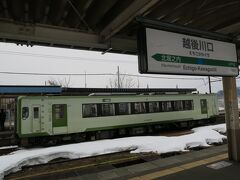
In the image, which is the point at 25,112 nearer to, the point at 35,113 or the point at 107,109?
the point at 35,113

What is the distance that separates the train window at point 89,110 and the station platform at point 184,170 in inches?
314

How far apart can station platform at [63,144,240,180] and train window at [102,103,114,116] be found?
318 inches

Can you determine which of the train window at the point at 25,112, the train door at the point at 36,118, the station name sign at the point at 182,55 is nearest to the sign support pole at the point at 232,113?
the station name sign at the point at 182,55

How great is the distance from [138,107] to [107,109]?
7.79 feet

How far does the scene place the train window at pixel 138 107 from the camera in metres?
16.7

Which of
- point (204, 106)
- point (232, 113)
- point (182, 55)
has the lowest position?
point (232, 113)

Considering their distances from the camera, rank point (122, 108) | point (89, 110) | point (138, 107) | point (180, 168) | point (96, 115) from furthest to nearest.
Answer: point (138, 107)
point (122, 108)
point (96, 115)
point (89, 110)
point (180, 168)

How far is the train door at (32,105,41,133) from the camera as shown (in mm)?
13414

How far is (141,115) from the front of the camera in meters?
16.9

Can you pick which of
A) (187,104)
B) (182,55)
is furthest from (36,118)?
(187,104)

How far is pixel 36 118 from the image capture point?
13.5 m

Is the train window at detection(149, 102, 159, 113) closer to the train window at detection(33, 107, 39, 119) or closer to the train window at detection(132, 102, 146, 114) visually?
the train window at detection(132, 102, 146, 114)

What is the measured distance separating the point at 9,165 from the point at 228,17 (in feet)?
26.0

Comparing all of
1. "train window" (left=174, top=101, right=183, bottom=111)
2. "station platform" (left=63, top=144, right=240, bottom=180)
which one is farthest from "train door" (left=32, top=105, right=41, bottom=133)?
"train window" (left=174, top=101, right=183, bottom=111)
